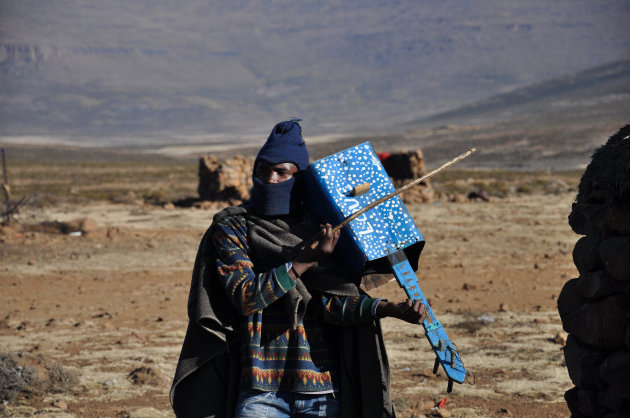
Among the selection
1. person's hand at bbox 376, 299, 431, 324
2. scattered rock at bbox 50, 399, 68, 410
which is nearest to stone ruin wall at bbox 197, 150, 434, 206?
scattered rock at bbox 50, 399, 68, 410

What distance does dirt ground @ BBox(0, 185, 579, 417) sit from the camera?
257 inches

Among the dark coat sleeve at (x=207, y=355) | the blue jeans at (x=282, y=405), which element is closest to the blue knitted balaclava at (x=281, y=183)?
the dark coat sleeve at (x=207, y=355)

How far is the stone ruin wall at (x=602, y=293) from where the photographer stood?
360cm

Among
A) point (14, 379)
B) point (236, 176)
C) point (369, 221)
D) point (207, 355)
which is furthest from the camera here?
point (236, 176)

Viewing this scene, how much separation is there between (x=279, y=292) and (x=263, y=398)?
0.44 meters

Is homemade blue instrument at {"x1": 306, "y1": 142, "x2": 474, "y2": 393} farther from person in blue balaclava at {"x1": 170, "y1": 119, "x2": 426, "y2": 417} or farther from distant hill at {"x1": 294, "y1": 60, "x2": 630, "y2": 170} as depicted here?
distant hill at {"x1": 294, "y1": 60, "x2": 630, "y2": 170}

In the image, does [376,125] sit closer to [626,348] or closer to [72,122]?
[72,122]

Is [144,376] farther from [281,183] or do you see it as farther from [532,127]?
[532,127]

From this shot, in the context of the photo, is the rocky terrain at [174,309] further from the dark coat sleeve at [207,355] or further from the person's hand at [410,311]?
the person's hand at [410,311]

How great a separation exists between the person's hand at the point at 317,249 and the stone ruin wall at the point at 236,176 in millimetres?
19217

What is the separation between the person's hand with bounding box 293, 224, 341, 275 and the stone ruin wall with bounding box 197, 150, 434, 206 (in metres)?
19.2

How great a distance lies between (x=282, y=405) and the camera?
323cm

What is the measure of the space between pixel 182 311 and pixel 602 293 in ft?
22.8

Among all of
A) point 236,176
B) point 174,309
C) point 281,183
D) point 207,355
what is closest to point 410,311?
point 281,183
